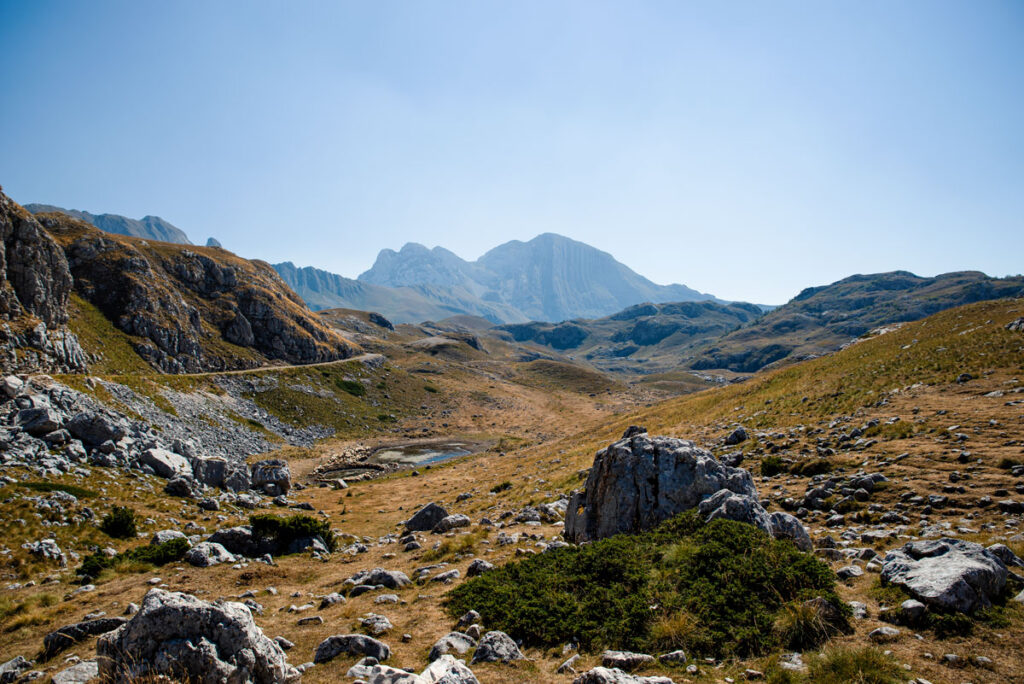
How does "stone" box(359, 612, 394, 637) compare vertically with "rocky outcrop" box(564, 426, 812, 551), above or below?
below

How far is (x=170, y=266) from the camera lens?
340 feet

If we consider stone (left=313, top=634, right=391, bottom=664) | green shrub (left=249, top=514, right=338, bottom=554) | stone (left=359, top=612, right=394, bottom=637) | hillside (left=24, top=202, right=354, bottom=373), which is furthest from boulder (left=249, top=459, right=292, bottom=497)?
hillside (left=24, top=202, right=354, bottom=373)

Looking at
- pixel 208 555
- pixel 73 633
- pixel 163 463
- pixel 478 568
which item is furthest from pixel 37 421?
pixel 478 568

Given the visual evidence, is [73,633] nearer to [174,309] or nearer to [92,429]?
[92,429]

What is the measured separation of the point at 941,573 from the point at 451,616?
1277cm

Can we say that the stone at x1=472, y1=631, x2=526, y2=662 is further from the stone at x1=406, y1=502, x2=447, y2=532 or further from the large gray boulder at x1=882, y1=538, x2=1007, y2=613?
the stone at x1=406, y1=502, x2=447, y2=532

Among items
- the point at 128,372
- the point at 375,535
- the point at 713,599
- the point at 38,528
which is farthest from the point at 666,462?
the point at 128,372

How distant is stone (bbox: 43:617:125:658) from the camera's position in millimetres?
11617

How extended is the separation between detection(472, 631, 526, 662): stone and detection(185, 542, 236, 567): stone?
16368mm

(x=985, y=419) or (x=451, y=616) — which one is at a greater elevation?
(x=985, y=419)

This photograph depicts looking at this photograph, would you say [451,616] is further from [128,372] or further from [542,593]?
[128,372]

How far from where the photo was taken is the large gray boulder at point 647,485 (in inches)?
712

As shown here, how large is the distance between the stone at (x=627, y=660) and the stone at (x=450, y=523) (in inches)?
726

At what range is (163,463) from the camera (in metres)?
32.2
